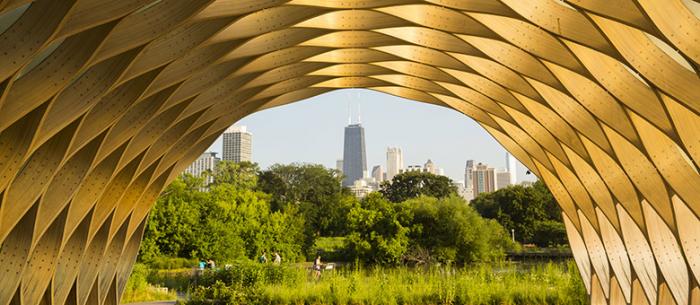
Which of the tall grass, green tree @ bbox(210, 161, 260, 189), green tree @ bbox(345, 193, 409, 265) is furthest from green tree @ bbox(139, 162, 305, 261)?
green tree @ bbox(210, 161, 260, 189)

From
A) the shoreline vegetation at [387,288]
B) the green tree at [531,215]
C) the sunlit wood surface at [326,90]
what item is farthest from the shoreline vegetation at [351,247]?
the sunlit wood surface at [326,90]

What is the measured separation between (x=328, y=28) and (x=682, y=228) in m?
12.9

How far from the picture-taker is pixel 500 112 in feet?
93.5

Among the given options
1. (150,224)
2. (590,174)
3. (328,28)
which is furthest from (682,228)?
(150,224)

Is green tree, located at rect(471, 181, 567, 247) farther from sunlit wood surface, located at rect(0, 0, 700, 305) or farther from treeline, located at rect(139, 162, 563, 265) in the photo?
sunlit wood surface, located at rect(0, 0, 700, 305)

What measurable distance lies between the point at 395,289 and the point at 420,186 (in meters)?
84.2

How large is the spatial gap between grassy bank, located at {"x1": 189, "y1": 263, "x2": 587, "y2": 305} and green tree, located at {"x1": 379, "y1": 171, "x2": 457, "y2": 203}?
262 feet

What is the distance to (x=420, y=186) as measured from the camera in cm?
12288

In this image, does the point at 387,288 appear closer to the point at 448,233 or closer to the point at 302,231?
the point at 448,233

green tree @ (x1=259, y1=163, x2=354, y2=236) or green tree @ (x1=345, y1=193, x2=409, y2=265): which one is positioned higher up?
green tree @ (x1=259, y1=163, x2=354, y2=236)

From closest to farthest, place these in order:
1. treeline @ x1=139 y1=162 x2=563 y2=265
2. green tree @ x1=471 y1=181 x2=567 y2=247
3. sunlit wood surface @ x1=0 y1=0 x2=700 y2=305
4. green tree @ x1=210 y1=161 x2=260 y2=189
Answer: sunlit wood surface @ x1=0 y1=0 x2=700 y2=305, treeline @ x1=139 y1=162 x2=563 y2=265, green tree @ x1=471 y1=181 x2=567 y2=247, green tree @ x1=210 y1=161 x2=260 y2=189

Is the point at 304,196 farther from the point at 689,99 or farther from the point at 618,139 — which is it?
the point at 689,99

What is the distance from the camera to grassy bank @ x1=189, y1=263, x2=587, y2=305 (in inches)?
1470

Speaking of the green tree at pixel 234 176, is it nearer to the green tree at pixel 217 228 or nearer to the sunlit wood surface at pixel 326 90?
the green tree at pixel 217 228
